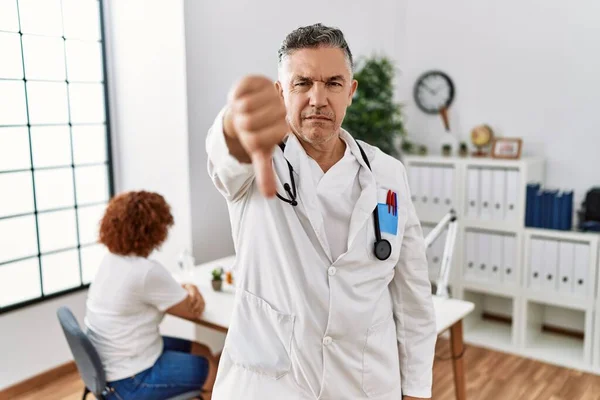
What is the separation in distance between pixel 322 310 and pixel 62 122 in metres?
2.83

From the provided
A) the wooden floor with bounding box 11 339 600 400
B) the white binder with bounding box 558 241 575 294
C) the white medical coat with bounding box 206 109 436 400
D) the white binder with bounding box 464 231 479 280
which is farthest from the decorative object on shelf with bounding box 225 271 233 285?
the white binder with bounding box 558 241 575 294

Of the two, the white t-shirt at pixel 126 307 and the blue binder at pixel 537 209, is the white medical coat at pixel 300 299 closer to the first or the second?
the white t-shirt at pixel 126 307

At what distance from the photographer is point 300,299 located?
123 centimetres

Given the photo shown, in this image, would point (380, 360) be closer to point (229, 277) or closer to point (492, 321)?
point (229, 277)

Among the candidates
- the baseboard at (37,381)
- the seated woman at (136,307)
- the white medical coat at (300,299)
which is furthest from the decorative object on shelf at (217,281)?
the white medical coat at (300,299)

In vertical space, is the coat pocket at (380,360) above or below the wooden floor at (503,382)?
above

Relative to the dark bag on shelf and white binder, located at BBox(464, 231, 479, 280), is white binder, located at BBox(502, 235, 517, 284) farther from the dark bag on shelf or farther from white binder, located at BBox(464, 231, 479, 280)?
the dark bag on shelf

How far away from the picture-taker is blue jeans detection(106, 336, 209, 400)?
230cm

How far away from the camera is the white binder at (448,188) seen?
4219mm

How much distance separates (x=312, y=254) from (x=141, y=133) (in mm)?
2758

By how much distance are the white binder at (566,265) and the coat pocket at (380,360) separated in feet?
9.19

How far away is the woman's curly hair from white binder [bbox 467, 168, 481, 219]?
2461mm

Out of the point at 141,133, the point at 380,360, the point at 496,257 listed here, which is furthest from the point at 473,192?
the point at 380,360

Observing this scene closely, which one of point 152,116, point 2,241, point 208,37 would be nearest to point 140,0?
point 208,37
